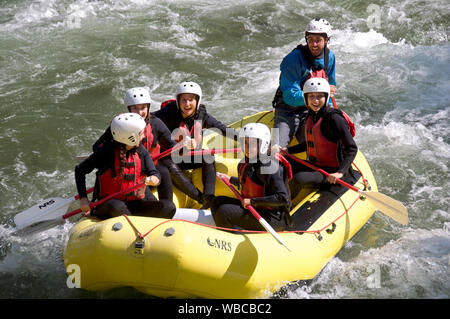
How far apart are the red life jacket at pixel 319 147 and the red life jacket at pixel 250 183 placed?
67cm

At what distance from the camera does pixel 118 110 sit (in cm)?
880

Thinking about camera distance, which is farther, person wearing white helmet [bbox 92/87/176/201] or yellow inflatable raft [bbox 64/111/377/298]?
person wearing white helmet [bbox 92/87/176/201]

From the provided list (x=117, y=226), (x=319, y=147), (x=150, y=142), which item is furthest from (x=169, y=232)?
(x=319, y=147)

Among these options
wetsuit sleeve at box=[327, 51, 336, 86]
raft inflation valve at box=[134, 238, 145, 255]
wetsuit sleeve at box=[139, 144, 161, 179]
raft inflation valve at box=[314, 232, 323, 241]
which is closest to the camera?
raft inflation valve at box=[134, 238, 145, 255]

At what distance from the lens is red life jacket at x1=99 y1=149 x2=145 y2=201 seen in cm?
450

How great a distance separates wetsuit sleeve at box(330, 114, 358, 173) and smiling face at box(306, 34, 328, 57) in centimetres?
96

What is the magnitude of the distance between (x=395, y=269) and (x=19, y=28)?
9124mm

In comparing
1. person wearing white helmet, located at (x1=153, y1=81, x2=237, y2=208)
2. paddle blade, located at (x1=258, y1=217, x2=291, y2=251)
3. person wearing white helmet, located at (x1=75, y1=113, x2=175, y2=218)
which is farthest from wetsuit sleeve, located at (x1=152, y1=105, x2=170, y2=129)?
paddle blade, located at (x1=258, y1=217, x2=291, y2=251)

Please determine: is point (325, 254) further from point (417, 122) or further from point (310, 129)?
point (417, 122)

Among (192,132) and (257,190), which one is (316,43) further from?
(257,190)

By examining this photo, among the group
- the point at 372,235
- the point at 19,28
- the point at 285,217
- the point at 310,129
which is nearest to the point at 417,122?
the point at 372,235

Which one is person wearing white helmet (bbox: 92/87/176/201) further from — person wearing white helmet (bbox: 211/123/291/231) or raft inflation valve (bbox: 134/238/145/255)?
raft inflation valve (bbox: 134/238/145/255)

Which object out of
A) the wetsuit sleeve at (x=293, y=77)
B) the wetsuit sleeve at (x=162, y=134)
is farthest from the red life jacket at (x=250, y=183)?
the wetsuit sleeve at (x=293, y=77)

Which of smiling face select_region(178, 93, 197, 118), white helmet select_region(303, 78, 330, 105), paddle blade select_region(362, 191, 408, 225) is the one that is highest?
white helmet select_region(303, 78, 330, 105)
